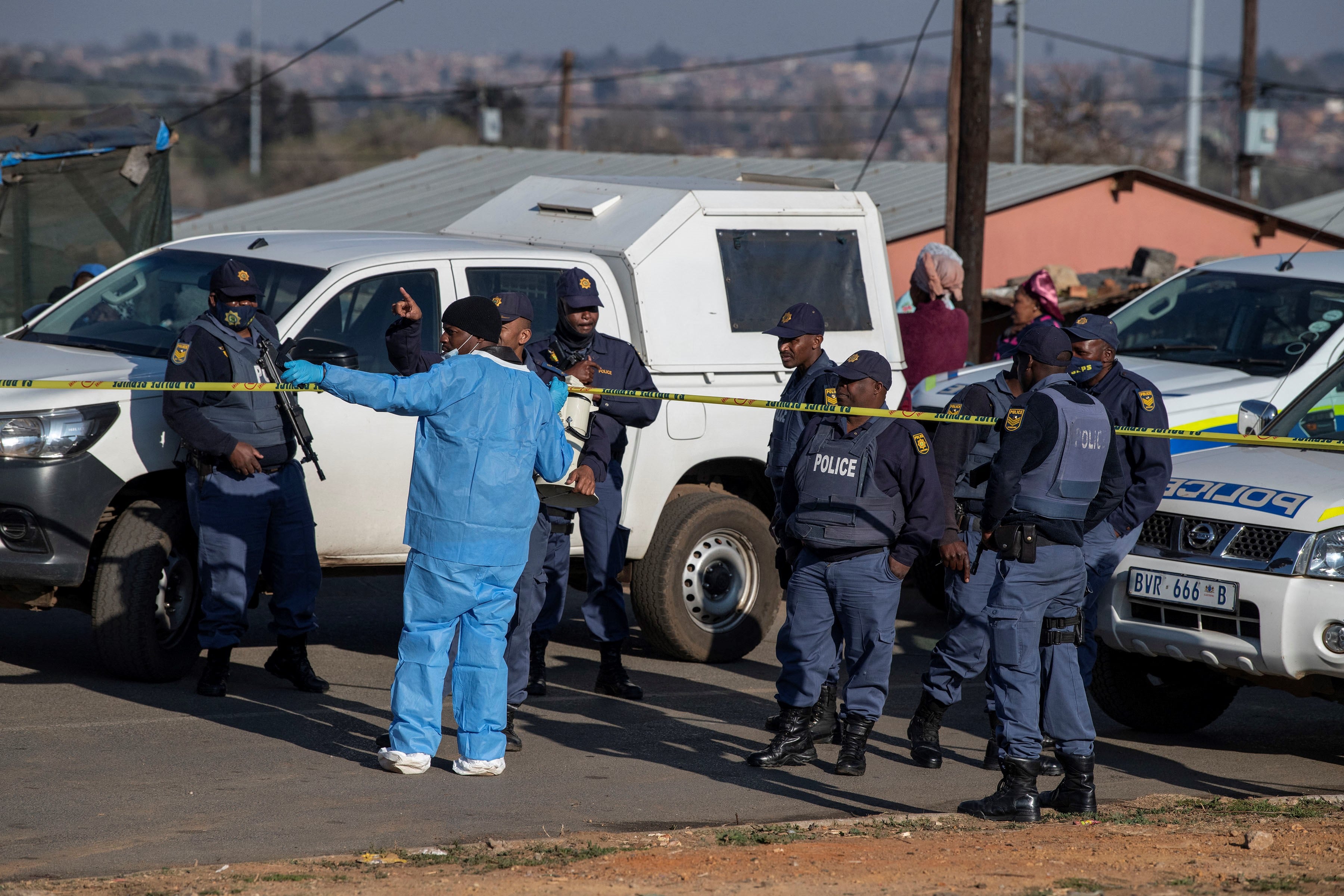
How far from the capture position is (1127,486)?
252 inches

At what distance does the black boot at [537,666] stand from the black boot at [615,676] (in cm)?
29

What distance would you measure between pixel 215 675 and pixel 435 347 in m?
1.84

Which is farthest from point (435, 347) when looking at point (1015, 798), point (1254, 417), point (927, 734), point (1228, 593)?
point (1254, 417)

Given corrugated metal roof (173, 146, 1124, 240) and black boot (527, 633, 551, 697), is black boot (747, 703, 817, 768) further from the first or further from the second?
corrugated metal roof (173, 146, 1124, 240)

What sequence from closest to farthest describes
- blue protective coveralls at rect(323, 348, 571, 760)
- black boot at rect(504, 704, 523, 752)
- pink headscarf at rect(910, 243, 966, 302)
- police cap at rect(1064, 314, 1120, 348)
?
blue protective coveralls at rect(323, 348, 571, 760)
black boot at rect(504, 704, 523, 752)
police cap at rect(1064, 314, 1120, 348)
pink headscarf at rect(910, 243, 966, 302)

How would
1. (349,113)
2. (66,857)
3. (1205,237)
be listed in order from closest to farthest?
(66,857) → (1205,237) → (349,113)

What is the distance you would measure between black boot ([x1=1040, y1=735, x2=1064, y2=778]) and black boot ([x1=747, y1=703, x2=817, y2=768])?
946mm

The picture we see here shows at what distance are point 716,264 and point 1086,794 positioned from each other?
3.66 meters

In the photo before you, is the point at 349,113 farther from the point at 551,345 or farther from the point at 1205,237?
the point at 551,345

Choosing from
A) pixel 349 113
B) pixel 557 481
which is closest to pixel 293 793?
pixel 557 481

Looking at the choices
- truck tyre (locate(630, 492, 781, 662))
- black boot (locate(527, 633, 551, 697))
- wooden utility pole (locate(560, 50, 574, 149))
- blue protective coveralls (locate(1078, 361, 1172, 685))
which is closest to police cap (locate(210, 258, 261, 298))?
black boot (locate(527, 633, 551, 697))

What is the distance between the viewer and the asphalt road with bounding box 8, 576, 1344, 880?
5.35 meters

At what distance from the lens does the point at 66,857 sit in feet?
16.3

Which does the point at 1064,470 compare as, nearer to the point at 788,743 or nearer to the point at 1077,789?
the point at 1077,789
